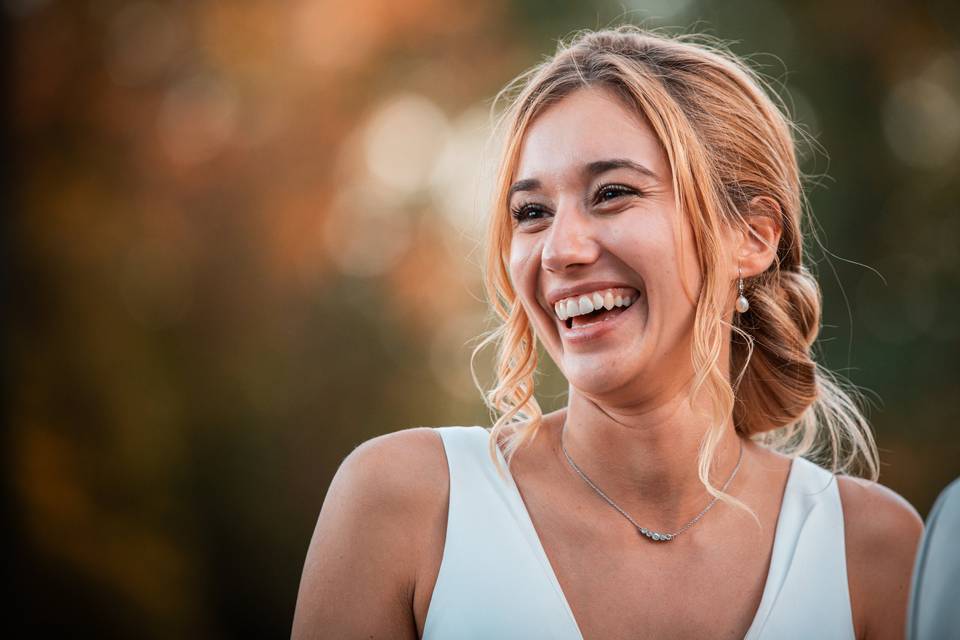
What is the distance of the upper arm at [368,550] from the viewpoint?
2.19m

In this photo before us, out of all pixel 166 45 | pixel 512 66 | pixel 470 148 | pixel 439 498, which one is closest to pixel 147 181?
pixel 166 45

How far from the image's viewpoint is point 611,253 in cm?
232

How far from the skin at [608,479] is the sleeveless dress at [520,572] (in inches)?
1.6

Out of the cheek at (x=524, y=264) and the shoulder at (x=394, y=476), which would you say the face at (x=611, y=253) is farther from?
the shoulder at (x=394, y=476)

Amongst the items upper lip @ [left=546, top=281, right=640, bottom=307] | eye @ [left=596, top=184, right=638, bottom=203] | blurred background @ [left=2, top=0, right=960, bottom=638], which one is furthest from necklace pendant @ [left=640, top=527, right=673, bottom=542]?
blurred background @ [left=2, top=0, right=960, bottom=638]

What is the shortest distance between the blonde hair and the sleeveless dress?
0.13m

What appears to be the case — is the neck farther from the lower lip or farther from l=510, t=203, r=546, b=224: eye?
l=510, t=203, r=546, b=224: eye

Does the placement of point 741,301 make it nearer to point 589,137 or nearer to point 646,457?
point 646,457

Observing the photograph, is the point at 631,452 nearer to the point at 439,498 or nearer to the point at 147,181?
the point at 439,498

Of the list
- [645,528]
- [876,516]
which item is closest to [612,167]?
[645,528]

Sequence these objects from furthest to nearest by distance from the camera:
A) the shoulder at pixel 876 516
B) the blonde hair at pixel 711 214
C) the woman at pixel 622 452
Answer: the shoulder at pixel 876 516 → the blonde hair at pixel 711 214 → the woman at pixel 622 452

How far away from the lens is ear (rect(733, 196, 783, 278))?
2576mm

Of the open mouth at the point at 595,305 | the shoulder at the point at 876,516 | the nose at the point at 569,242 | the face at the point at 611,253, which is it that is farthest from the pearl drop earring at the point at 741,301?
the shoulder at the point at 876,516

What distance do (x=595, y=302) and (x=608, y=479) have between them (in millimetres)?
502
